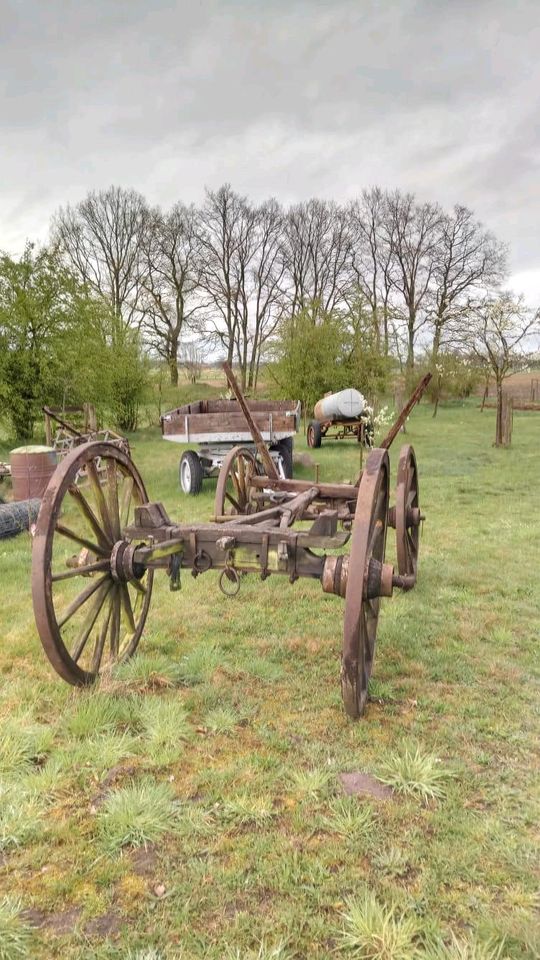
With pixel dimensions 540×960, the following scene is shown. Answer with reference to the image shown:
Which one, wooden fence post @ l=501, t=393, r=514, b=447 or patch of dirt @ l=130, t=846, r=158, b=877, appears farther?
wooden fence post @ l=501, t=393, r=514, b=447

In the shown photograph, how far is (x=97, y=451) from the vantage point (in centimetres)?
318

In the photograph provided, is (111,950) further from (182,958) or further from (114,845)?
(114,845)

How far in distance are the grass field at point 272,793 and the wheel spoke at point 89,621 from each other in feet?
0.89

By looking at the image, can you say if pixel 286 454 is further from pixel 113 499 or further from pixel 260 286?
pixel 260 286

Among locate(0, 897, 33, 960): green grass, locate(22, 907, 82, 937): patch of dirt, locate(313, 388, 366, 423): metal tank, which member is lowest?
locate(22, 907, 82, 937): patch of dirt

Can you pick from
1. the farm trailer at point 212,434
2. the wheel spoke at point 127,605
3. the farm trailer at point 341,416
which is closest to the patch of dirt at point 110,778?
the wheel spoke at point 127,605

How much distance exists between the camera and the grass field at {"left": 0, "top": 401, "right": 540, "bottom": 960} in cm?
182

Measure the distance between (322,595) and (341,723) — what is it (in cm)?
200

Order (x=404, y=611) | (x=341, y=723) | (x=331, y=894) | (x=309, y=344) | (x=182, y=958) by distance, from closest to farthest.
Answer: (x=182, y=958), (x=331, y=894), (x=341, y=723), (x=404, y=611), (x=309, y=344)

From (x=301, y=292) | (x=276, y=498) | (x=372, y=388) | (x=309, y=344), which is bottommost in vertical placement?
(x=276, y=498)

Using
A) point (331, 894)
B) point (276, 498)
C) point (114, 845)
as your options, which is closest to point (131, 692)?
point (114, 845)

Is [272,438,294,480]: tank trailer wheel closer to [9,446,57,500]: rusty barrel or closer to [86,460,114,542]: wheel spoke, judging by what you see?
[9,446,57,500]: rusty barrel

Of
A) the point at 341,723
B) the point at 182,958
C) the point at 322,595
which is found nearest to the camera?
the point at 182,958

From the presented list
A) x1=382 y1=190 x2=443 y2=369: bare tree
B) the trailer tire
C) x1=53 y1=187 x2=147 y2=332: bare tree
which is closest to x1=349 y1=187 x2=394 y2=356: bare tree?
x1=382 y1=190 x2=443 y2=369: bare tree
